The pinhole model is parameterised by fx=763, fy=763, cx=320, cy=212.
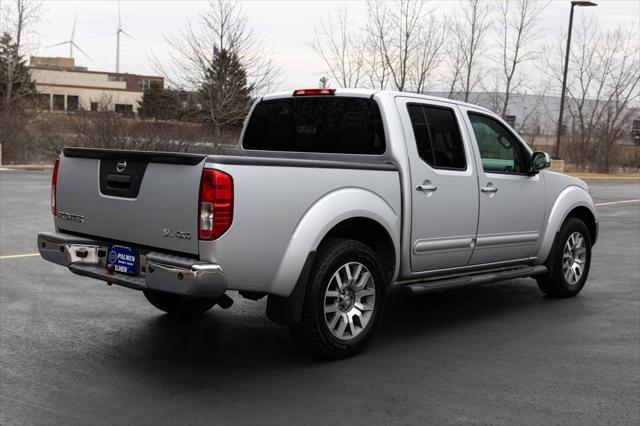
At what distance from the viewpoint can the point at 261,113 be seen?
7.03m

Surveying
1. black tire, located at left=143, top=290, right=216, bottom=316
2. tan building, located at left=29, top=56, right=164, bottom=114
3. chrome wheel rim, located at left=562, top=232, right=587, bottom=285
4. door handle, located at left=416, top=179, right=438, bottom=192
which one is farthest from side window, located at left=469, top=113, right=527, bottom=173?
tan building, located at left=29, top=56, right=164, bottom=114

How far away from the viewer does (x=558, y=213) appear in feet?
25.2

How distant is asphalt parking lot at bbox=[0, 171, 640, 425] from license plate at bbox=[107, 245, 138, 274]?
68 cm

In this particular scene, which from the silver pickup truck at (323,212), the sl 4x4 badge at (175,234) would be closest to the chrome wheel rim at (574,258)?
the silver pickup truck at (323,212)

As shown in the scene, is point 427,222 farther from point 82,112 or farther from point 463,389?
point 82,112

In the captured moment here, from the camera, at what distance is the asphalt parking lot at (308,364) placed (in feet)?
14.8

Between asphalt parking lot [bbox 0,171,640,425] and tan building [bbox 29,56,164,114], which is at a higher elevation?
tan building [bbox 29,56,164,114]

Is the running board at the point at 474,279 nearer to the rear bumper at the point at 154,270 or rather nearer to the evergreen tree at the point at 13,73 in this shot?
the rear bumper at the point at 154,270

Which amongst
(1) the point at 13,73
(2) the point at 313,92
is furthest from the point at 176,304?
(1) the point at 13,73

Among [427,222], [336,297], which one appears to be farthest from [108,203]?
[427,222]

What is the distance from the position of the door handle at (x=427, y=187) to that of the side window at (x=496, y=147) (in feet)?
2.81

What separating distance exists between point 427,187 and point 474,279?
1.04 m

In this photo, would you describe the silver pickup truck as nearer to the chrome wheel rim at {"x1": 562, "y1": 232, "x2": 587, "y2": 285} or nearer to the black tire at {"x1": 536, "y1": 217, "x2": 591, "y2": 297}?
the black tire at {"x1": 536, "y1": 217, "x2": 591, "y2": 297}

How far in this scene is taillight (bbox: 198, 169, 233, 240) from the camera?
15.4 feet
